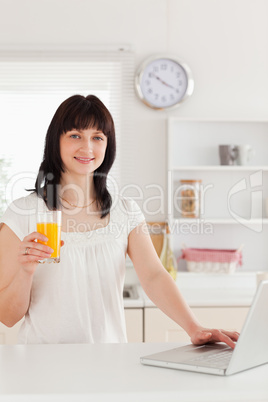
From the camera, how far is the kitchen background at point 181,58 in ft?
11.9

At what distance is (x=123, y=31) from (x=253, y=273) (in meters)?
1.74

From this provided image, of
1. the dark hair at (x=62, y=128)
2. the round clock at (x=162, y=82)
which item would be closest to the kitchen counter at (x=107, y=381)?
the dark hair at (x=62, y=128)

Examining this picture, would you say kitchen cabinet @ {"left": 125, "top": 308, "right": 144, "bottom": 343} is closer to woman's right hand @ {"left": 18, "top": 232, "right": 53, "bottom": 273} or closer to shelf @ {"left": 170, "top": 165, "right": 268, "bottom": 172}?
shelf @ {"left": 170, "top": 165, "right": 268, "bottom": 172}

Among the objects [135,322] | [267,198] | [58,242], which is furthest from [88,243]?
[267,198]

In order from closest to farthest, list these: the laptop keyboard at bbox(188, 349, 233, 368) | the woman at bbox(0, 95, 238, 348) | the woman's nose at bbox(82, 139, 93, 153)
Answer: the laptop keyboard at bbox(188, 349, 233, 368), the woman at bbox(0, 95, 238, 348), the woman's nose at bbox(82, 139, 93, 153)

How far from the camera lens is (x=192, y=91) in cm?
365

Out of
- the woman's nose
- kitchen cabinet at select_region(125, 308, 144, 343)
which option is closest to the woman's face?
the woman's nose

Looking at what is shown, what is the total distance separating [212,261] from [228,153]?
677mm

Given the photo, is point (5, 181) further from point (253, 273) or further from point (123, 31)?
point (253, 273)

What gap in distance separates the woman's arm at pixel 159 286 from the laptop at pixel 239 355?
0.52 feet

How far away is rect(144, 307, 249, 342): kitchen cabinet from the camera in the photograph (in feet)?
9.73

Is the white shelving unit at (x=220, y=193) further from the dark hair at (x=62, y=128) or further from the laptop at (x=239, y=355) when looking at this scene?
the laptop at (x=239, y=355)

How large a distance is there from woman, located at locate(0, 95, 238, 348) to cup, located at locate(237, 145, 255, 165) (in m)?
1.73

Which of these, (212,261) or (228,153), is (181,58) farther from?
(212,261)
